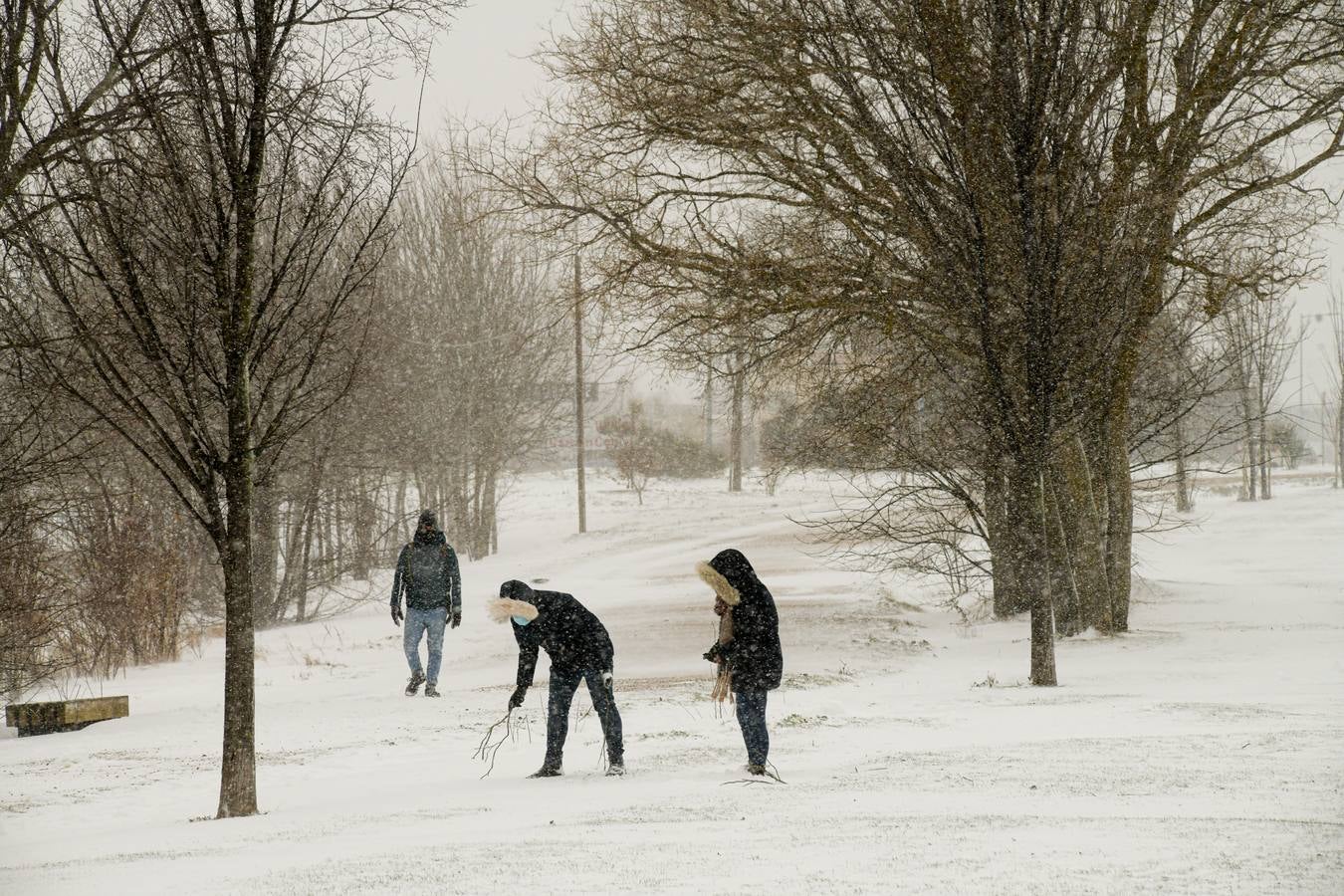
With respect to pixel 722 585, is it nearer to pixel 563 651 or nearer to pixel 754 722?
pixel 754 722

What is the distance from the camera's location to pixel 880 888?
4.54 metres

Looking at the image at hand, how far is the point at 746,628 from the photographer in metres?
7.60

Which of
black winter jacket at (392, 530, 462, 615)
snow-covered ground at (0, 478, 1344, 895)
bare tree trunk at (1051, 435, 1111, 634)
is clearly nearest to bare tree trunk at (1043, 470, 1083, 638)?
bare tree trunk at (1051, 435, 1111, 634)

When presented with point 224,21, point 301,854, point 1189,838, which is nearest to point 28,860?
point 301,854

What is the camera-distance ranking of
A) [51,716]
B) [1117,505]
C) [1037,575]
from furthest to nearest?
[1117,505], [51,716], [1037,575]

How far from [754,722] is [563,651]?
134cm

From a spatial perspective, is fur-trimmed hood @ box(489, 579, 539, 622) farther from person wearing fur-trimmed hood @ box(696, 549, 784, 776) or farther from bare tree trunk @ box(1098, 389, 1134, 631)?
bare tree trunk @ box(1098, 389, 1134, 631)

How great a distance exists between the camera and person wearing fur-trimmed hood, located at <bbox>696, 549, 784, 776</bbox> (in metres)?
7.57

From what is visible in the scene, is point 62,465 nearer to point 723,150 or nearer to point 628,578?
point 723,150

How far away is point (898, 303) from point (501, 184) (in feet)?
16.7

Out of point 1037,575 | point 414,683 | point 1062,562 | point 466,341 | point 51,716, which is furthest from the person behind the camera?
point 466,341

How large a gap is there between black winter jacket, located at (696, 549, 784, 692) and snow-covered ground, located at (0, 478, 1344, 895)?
25.8 inches

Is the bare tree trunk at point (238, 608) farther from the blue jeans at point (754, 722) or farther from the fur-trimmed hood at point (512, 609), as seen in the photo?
the blue jeans at point (754, 722)

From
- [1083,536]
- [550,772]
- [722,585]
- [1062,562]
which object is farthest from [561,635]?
[1083,536]
